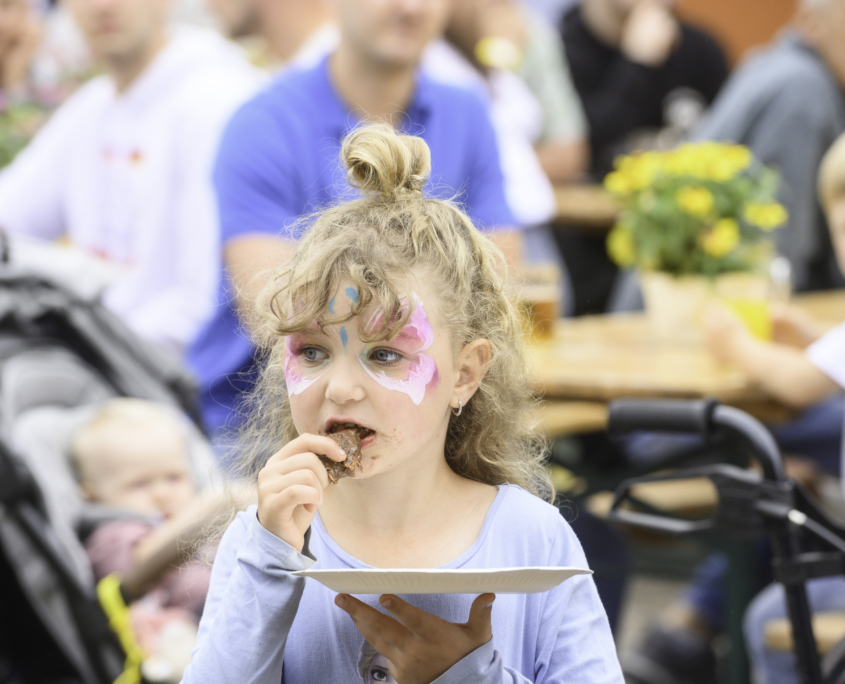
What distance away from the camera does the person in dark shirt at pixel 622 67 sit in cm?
594

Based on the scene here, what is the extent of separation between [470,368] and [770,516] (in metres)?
0.60

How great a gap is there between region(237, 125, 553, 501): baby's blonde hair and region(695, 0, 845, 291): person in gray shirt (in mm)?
2998

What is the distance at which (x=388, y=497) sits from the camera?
50.7 inches

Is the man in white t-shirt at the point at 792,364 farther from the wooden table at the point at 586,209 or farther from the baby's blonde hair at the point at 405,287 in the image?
the wooden table at the point at 586,209

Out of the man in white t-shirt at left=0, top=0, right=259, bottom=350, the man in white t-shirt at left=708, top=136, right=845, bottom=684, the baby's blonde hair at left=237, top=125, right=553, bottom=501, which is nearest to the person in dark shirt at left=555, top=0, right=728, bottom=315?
the man in white t-shirt at left=0, top=0, right=259, bottom=350

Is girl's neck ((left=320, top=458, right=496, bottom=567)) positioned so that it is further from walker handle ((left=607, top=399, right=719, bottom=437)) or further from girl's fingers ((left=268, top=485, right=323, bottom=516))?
walker handle ((left=607, top=399, right=719, bottom=437))

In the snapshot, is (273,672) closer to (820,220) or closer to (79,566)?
(79,566)

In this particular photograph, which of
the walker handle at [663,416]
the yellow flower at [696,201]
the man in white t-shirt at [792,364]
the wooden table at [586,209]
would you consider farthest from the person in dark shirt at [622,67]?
the walker handle at [663,416]

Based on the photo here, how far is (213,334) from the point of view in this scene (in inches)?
111

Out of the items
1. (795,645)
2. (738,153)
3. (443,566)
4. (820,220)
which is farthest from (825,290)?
(443,566)

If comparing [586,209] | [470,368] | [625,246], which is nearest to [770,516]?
[470,368]

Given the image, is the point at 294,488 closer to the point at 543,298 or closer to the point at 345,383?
the point at 345,383

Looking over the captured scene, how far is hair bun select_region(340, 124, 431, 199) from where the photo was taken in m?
1.26

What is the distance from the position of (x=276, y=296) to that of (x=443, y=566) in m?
0.37
